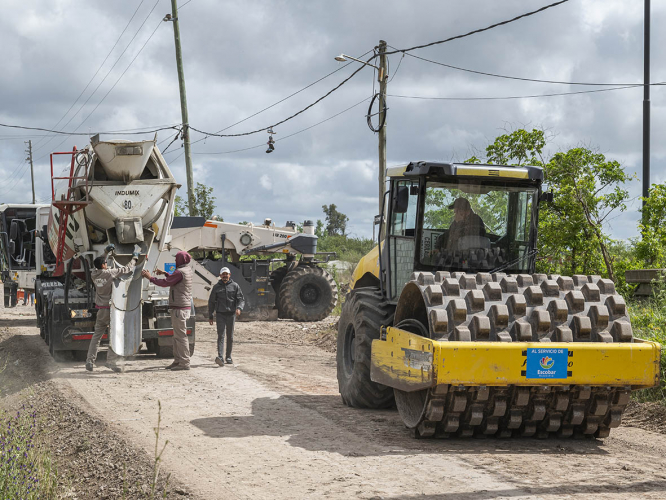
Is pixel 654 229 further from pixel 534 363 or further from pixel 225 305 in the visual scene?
pixel 534 363

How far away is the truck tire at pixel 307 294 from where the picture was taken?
2261 cm

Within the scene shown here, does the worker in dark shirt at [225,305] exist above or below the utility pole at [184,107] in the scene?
below

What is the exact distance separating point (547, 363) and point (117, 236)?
924 cm

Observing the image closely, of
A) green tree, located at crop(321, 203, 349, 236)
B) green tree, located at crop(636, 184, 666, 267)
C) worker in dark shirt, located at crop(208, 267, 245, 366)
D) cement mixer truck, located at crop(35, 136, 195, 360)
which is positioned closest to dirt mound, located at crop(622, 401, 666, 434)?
green tree, located at crop(636, 184, 666, 267)

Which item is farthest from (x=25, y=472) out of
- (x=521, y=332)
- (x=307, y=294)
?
(x=307, y=294)

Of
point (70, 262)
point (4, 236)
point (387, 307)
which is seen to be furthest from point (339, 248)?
point (387, 307)

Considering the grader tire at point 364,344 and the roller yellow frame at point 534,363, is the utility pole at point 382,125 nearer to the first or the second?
the grader tire at point 364,344

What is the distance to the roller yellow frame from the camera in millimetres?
6660

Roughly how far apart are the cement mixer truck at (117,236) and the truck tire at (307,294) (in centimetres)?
806

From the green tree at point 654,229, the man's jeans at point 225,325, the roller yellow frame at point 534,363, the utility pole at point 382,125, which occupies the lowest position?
the man's jeans at point 225,325

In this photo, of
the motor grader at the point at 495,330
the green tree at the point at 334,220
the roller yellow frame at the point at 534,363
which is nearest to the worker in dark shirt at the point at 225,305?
the motor grader at the point at 495,330

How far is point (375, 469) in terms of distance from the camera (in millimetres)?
6535

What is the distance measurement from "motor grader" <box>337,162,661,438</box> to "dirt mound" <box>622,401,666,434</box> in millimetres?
1450

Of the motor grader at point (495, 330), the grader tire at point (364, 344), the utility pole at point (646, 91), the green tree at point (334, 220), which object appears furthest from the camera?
the green tree at point (334, 220)
